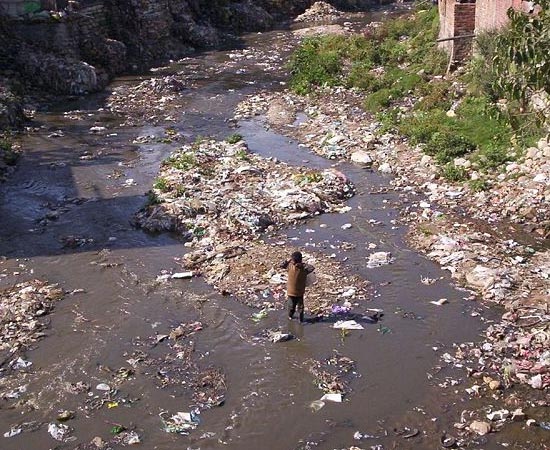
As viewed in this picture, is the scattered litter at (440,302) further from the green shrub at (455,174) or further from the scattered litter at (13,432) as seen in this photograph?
the scattered litter at (13,432)

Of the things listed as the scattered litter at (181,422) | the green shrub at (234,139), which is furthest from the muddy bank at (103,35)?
the scattered litter at (181,422)

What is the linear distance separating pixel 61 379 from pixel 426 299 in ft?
13.4

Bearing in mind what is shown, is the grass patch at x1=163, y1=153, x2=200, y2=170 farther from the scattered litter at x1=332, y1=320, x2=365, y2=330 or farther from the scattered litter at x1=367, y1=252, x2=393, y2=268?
the scattered litter at x1=332, y1=320, x2=365, y2=330

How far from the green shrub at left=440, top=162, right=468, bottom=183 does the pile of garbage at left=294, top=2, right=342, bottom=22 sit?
20.1m

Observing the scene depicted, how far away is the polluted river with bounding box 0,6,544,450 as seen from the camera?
19.1 ft

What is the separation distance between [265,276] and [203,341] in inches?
56.0

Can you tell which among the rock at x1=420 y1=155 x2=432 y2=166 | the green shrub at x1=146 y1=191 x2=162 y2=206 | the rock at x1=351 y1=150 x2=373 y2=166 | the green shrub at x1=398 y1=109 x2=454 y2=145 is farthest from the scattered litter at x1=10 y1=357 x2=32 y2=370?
the green shrub at x1=398 y1=109 x2=454 y2=145

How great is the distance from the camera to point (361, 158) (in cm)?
1209

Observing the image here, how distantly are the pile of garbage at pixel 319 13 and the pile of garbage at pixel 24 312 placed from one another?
77.6ft

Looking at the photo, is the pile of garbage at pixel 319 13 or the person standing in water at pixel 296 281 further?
the pile of garbage at pixel 319 13

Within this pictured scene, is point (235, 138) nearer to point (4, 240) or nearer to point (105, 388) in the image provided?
point (4, 240)

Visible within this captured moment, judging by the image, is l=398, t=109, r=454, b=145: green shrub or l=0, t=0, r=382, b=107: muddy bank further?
l=0, t=0, r=382, b=107: muddy bank

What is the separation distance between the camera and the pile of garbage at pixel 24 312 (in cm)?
709

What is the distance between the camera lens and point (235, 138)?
13.4 meters
